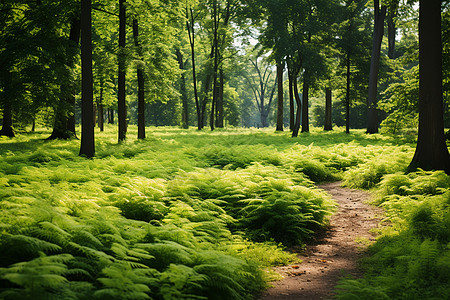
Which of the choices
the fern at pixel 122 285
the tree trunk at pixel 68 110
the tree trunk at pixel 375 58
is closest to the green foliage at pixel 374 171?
the fern at pixel 122 285

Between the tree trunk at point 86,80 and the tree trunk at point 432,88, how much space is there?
1181cm

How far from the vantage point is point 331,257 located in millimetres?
6270

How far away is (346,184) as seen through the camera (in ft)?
39.5

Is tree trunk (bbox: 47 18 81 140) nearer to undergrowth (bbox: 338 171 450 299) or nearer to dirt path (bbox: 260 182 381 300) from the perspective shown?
dirt path (bbox: 260 182 381 300)

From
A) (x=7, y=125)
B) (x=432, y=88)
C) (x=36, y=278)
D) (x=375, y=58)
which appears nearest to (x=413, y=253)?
(x=36, y=278)

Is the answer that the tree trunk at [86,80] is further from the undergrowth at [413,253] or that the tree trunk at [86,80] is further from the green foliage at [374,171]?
the undergrowth at [413,253]

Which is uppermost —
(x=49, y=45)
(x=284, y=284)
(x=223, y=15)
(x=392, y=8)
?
(x=223, y=15)

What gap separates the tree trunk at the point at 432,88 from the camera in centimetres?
1055

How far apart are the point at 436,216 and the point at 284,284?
356 cm

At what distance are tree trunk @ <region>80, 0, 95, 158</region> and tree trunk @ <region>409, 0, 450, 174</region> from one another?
11.8 metres

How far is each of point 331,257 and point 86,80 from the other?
37.3 ft

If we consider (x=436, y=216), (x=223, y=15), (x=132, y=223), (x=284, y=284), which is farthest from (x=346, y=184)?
(x=223, y=15)

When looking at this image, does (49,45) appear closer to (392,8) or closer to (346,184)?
(346,184)

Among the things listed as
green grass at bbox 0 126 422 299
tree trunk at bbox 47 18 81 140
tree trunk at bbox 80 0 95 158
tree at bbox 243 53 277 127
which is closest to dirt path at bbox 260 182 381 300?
green grass at bbox 0 126 422 299
